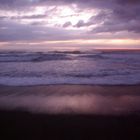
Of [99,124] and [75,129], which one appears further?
[99,124]

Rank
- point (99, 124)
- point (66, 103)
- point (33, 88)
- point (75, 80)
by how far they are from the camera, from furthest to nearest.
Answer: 1. point (75, 80)
2. point (33, 88)
3. point (66, 103)
4. point (99, 124)

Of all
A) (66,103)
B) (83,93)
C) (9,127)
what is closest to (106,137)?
(9,127)

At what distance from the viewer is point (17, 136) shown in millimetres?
5293

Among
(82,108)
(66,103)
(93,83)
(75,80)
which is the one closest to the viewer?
(82,108)

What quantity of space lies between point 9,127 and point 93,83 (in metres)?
5.92

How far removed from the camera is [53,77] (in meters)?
12.8

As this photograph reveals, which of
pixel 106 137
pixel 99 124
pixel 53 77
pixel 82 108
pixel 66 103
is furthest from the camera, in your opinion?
pixel 53 77

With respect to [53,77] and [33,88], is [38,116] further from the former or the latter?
[53,77]

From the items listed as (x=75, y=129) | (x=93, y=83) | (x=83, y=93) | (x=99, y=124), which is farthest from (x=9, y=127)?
(x=93, y=83)

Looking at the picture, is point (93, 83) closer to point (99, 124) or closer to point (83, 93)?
point (83, 93)

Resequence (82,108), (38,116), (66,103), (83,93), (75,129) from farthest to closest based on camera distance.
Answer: (83,93) → (66,103) → (82,108) → (38,116) → (75,129)

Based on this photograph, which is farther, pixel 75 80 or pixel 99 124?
pixel 75 80

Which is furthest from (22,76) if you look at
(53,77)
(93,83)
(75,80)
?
(93,83)

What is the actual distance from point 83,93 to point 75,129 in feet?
11.8
